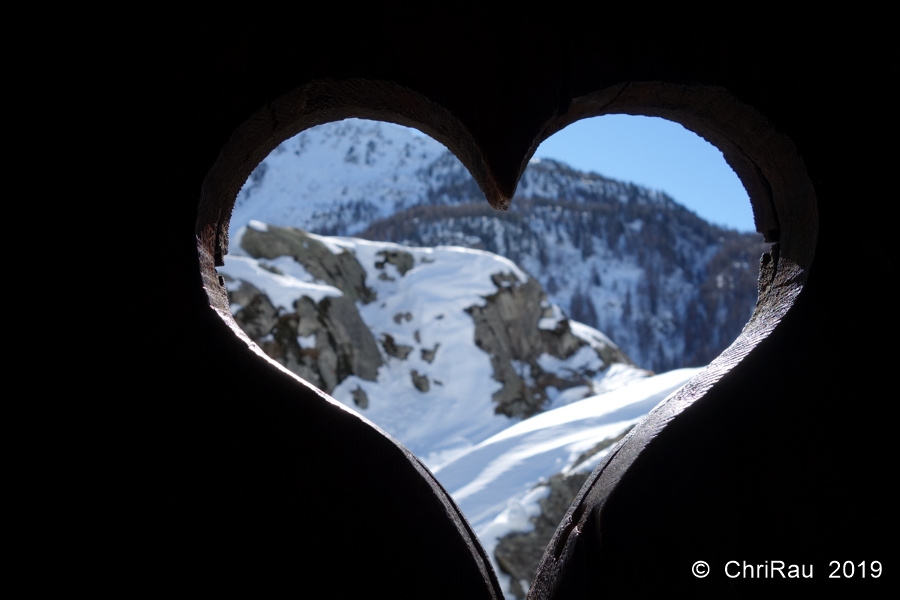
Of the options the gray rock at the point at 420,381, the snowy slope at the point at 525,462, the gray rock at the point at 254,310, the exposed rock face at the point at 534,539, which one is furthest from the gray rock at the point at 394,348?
the exposed rock face at the point at 534,539

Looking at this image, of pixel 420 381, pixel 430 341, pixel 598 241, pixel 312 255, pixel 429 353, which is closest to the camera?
pixel 420 381

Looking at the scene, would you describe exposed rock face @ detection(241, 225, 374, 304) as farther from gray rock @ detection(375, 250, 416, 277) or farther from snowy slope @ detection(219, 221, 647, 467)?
gray rock @ detection(375, 250, 416, 277)

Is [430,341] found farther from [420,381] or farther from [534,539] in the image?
[534,539]

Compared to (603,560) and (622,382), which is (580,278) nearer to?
(622,382)

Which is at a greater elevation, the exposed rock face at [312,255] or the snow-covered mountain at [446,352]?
the exposed rock face at [312,255]

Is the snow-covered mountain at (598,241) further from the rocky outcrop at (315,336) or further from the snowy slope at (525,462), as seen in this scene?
the snowy slope at (525,462)

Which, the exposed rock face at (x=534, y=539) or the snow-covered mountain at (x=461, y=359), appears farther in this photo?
the snow-covered mountain at (x=461, y=359)

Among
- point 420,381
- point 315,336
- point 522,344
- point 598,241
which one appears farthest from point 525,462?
point 598,241
